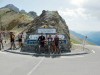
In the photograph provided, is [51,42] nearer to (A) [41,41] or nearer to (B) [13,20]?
(A) [41,41]

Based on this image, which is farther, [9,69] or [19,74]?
[9,69]

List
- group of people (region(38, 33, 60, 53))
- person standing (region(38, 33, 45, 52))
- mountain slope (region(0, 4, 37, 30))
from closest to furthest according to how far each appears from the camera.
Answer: group of people (region(38, 33, 60, 53)), person standing (region(38, 33, 45, 52)), mountain slope (region(0, 4, 37, 30))

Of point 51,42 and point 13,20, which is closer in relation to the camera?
point 51,42

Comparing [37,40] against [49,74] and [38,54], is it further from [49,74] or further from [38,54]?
[49,74]

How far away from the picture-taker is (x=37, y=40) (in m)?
35.3

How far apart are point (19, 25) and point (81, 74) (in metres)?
75.8

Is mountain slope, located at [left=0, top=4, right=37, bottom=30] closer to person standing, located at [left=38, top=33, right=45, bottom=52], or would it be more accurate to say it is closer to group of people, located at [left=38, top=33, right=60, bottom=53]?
group of people, located at [left=38, top=33, right=60, bottom=53]

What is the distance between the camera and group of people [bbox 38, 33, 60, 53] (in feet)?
109

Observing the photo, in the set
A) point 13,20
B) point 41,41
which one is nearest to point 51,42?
point 41,41

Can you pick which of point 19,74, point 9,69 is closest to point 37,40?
point 9,69

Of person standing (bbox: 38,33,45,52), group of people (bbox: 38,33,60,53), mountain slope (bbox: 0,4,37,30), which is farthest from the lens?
mountain slope (bbox: 0,4,37,30)

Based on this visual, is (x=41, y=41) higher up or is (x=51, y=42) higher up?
(x=41, y=41)

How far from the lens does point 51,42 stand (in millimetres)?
33938

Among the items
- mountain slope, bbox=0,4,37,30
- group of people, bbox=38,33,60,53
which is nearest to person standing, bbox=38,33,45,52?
group of people, bbox=38,33,60,53
